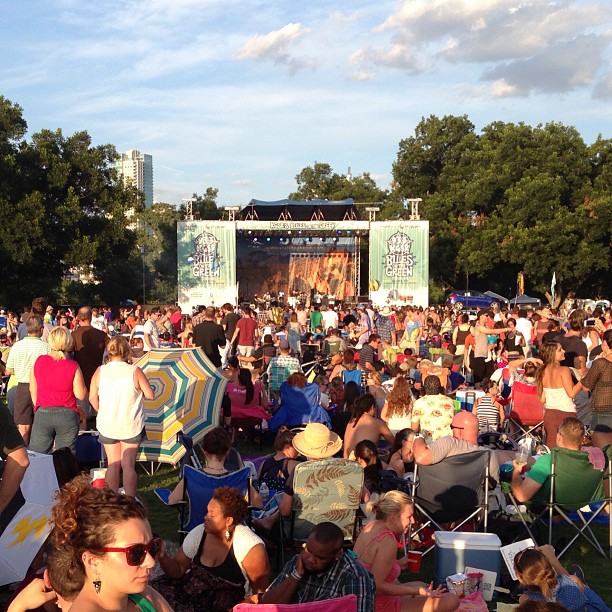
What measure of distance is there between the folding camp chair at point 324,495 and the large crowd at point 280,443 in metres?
0.11

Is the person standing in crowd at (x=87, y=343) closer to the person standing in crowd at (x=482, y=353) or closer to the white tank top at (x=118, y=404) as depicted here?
the white tank top at (x=118, y=404)

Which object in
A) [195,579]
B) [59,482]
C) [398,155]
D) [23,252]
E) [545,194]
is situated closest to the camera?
[195,579]

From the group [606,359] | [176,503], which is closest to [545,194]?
[606,359]

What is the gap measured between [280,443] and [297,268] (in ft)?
102

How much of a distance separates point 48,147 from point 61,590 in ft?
105

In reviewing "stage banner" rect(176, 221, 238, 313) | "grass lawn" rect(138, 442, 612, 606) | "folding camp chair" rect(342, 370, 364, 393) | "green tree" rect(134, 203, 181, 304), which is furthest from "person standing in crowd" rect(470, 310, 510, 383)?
"green tree" rect(134, 203, 181, 304)

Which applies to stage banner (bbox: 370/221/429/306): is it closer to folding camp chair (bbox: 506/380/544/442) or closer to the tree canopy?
the tree canopy

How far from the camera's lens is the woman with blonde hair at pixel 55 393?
18.9 ft

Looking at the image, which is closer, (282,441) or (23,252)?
(282,441)

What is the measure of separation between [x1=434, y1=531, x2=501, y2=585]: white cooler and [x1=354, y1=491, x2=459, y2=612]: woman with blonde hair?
1.97 ft

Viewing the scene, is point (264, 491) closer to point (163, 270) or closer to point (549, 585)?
point (549, 585)

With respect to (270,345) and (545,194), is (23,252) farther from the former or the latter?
(545,194)

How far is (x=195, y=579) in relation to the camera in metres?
3.56

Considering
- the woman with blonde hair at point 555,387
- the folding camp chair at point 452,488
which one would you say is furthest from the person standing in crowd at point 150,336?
the folding camp chair at point 452,488
